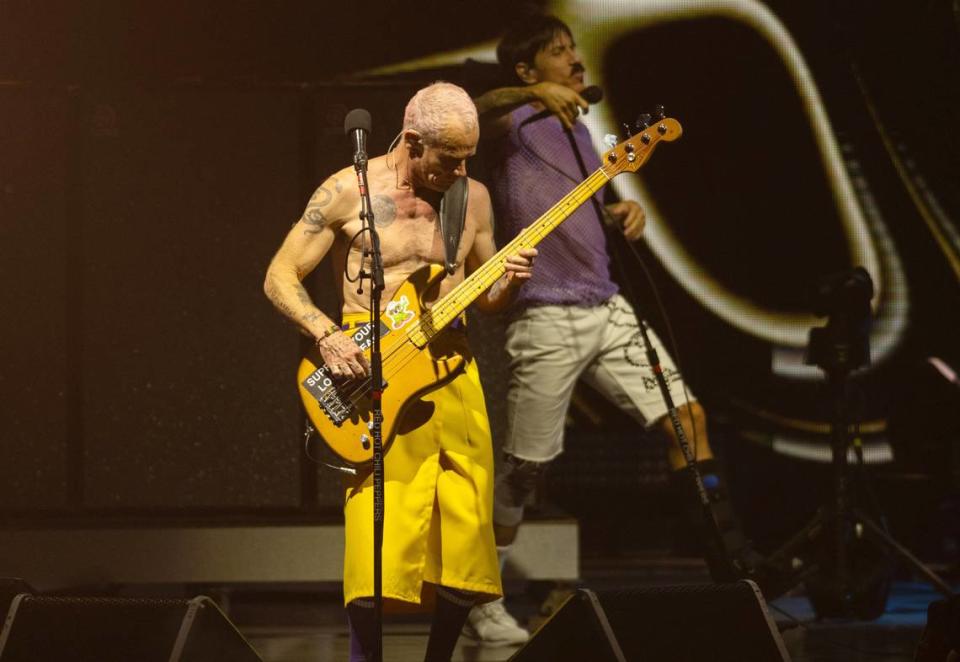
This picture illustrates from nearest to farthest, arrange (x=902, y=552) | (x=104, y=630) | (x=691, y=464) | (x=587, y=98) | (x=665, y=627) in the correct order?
(x=104, y=630), (x=665, y=627), (x=587, y=98), (x=691, y=464), (x=902, y=552)

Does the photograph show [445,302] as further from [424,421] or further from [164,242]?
[164,242]

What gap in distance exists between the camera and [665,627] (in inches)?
139

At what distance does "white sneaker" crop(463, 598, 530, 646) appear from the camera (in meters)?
5.26

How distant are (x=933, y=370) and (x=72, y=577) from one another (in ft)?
→ 12.4

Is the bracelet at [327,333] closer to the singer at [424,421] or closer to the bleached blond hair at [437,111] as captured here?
the singer at [424,421]

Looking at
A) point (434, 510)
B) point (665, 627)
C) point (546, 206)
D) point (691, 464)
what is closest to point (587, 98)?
point (546, 206)

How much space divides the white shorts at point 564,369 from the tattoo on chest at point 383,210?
4.19 feet

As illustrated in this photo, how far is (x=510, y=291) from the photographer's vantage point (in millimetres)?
4074

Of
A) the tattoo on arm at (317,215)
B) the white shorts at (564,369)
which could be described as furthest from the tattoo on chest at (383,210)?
the white shorts at (564,369)

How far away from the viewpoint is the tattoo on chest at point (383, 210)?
161 inches

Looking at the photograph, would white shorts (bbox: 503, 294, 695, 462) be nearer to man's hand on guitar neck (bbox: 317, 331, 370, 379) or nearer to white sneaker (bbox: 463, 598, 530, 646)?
white sneaker (bbox: 463, 598, 530, 646)

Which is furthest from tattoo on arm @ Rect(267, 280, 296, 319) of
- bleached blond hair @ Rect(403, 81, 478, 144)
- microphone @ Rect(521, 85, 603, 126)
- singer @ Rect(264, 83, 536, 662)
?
microphone @ Rect(521, 85, 603, 126)

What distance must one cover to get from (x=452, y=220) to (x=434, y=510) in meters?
0.84

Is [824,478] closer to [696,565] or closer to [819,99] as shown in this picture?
[696,565]
